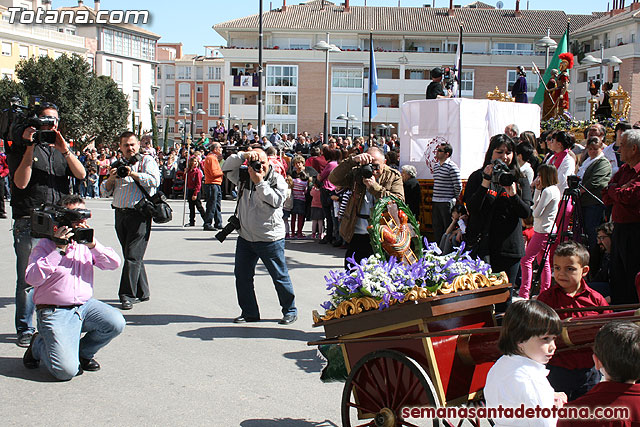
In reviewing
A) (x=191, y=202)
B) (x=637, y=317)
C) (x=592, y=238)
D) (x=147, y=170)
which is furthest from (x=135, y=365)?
(x=191, y=202)

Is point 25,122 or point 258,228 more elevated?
point 25,122

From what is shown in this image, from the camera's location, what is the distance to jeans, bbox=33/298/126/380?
18.3 ft

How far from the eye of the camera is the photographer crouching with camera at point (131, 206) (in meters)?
8.16

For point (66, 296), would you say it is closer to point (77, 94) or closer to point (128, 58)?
point (77, 94)

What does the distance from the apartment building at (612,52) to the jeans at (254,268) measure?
A: 54.4 m

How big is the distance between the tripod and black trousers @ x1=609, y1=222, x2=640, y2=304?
2.60 ft

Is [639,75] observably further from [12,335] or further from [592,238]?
[12,335]

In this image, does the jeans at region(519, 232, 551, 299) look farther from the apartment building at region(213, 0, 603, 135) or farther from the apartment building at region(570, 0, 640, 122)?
the apartment building at region(213, 0, 603, 135)

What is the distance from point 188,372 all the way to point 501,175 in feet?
10.8

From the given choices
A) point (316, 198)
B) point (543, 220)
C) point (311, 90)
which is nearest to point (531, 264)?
point (543, 220)

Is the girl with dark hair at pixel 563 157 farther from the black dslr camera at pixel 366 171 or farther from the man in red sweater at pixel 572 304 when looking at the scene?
the man in red sweater at pixel 572 304

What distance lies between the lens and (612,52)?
62094 millimetres

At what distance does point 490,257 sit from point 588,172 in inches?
118

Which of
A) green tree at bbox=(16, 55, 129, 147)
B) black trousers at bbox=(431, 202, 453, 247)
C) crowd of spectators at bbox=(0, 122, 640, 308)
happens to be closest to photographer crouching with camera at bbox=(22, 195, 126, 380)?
crowd of spectators at bbox=(0, 122, 640, 308)
